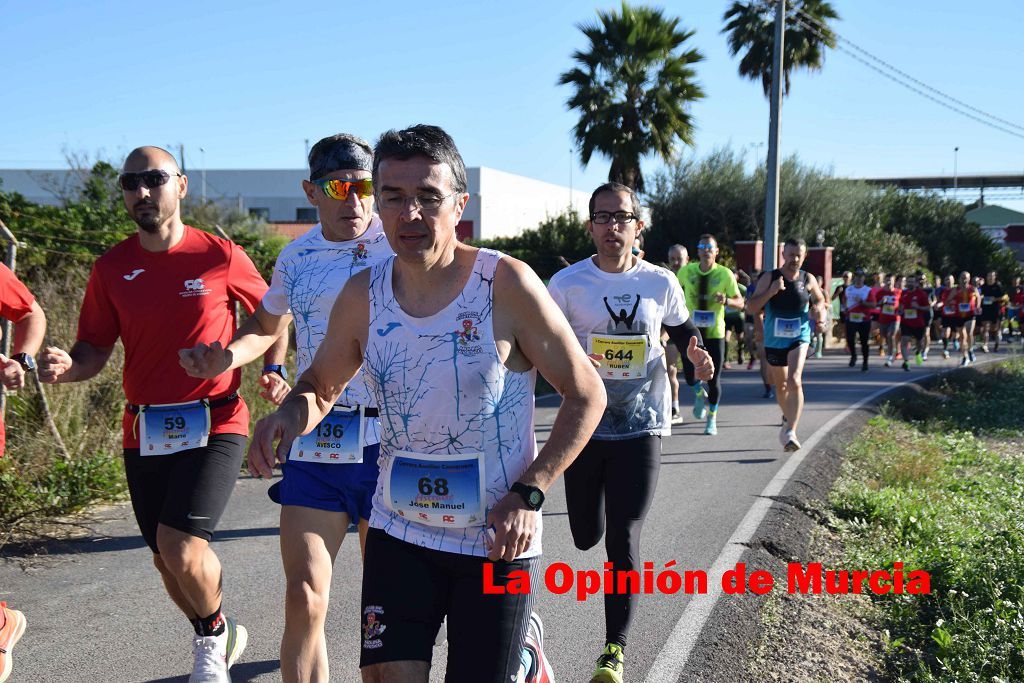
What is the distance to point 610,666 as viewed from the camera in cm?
410

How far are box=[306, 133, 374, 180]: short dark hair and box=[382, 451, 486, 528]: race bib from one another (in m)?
1.67

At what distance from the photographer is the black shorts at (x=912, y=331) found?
70.1 ft

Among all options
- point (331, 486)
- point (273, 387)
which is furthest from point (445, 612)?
point (273, 387)

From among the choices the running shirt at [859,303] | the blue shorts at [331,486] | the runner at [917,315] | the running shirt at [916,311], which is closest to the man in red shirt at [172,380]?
the blue shorts at [331,486]

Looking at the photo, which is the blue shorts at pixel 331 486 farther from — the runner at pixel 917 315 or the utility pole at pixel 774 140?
the runner at pixel 917 315

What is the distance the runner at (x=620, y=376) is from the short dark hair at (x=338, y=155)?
48.3 inches

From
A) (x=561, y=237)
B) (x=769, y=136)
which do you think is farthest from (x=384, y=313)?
(x=561, y=237)

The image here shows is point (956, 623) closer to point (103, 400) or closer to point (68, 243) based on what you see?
point (103, 400)

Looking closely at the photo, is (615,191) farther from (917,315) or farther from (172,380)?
(917,315)

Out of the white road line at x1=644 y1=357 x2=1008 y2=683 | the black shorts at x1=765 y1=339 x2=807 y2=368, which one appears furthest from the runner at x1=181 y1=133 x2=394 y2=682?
the black shorts at x1=765 y1=339 x2=807 y2=368

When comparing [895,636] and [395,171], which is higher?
[395,171]

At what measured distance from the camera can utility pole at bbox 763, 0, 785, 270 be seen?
20.2 m

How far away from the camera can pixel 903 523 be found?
22.4 ft

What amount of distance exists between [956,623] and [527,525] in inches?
127
